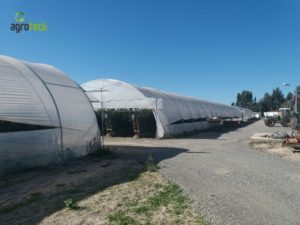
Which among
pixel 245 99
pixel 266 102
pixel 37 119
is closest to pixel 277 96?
pixel 266 102

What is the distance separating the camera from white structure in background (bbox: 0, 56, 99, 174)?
33.7 feet

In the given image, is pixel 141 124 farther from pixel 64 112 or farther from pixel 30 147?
pixel 30 147

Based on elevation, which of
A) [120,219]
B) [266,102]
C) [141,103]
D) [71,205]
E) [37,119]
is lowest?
[120,219]

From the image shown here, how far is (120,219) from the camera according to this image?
226 inches

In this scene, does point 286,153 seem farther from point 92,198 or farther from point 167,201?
point 92,198

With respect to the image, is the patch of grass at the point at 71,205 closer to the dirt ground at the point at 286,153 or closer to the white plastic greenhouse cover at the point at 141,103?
the dirt ground at the point at 286,153

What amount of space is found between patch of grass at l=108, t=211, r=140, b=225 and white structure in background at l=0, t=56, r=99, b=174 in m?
5.46

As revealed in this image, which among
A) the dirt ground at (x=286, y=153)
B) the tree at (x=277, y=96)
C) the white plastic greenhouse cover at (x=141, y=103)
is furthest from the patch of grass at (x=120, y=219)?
the tree at (x=277, y=96)

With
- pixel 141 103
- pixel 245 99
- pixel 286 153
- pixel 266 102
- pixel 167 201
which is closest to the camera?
pixel 167 201

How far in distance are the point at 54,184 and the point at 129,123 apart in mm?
17158

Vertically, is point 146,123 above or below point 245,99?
below

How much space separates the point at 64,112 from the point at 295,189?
9.12 m

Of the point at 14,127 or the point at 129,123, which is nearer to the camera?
the point at 14,127

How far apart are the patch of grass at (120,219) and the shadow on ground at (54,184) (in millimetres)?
1312
